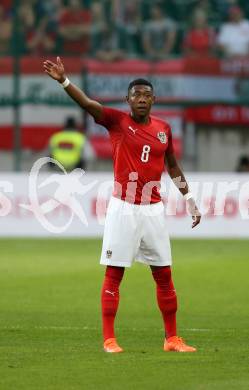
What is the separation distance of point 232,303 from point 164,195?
8.35 m

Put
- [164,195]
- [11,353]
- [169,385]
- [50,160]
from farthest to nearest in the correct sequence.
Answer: [50,160]
[164,195]
[11,353]
[169,385]

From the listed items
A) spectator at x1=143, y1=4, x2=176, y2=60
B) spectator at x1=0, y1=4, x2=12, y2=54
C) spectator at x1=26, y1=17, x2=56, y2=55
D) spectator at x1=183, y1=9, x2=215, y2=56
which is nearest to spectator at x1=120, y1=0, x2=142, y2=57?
spectator at x1=143, y1=4, x2=176, y2=60

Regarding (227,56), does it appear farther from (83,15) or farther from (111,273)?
(111,273)

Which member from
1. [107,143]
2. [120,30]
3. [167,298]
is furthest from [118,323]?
[120,30]

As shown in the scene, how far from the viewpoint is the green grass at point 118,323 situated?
27.3 feet

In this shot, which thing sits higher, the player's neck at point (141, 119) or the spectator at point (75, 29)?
the spectator at point (75, 29)

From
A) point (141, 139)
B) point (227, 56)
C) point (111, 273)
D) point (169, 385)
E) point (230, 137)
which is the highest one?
point (227, 56)

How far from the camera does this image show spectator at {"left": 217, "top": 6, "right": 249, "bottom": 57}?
1063 inches

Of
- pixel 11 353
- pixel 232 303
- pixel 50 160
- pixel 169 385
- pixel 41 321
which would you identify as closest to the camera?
pixel 169 385

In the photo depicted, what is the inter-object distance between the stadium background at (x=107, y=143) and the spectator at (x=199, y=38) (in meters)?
0.02

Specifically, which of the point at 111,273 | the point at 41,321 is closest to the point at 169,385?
Result: the point at 111,273

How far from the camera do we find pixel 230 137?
1068 inches

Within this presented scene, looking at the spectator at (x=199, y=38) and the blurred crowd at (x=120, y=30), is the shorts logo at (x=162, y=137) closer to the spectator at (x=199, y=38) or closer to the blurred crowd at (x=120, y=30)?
the blurred crowd at (x=120, y=30)

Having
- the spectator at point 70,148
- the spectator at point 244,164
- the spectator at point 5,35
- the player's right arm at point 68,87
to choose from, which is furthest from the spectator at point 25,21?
the player's right arm at point 68,87
